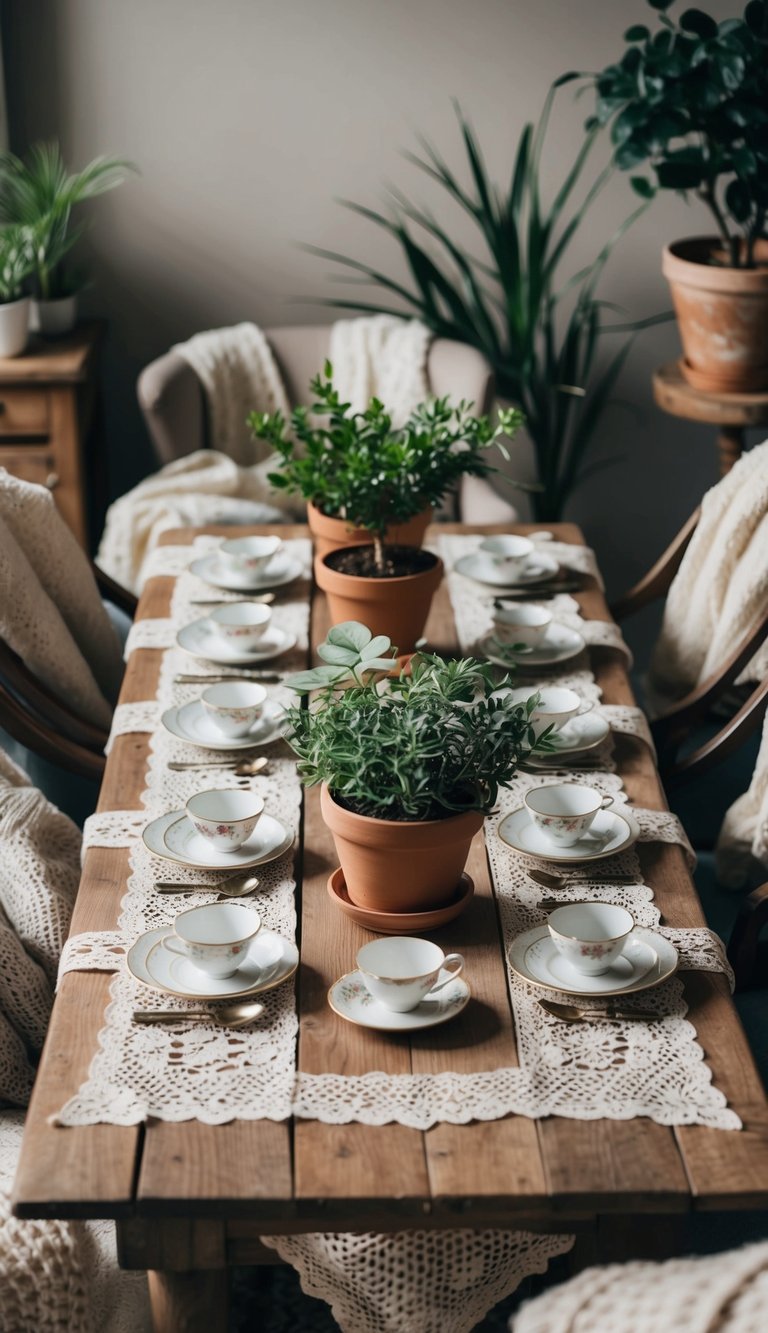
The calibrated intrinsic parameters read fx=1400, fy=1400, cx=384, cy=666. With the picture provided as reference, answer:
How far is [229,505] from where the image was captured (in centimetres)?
313

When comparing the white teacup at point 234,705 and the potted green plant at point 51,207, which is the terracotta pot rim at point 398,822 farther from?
the potted green plant at point 51,207

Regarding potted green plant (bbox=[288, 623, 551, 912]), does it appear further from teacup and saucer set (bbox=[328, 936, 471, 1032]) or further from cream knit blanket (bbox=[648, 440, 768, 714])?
cream knit blanket (bbox=[648, 440, 768, 714])

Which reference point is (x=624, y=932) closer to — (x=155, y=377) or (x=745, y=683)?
(x=745, y=683)

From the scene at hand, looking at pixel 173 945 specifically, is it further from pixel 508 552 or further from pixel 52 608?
pixel 508 552

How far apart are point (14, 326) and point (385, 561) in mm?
1634

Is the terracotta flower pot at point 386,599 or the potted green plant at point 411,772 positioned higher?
the potted green plant at point 411,772

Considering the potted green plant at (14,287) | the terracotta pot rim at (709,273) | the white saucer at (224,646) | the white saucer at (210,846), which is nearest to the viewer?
the white saucer at (210,846)

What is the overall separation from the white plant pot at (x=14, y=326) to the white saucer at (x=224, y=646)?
1.42m

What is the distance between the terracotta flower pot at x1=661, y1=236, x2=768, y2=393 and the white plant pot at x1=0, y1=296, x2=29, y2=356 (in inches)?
58.9

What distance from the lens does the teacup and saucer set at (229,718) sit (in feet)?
Result: 5.77

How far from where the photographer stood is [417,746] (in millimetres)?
1328

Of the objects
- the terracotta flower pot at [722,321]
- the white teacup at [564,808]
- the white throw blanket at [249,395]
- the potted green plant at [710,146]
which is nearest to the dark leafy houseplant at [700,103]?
the potted green plant at [710,146]

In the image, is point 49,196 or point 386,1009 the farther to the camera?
point 49,196

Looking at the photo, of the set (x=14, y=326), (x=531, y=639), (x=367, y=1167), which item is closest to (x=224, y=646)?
(x=531, y=639)
